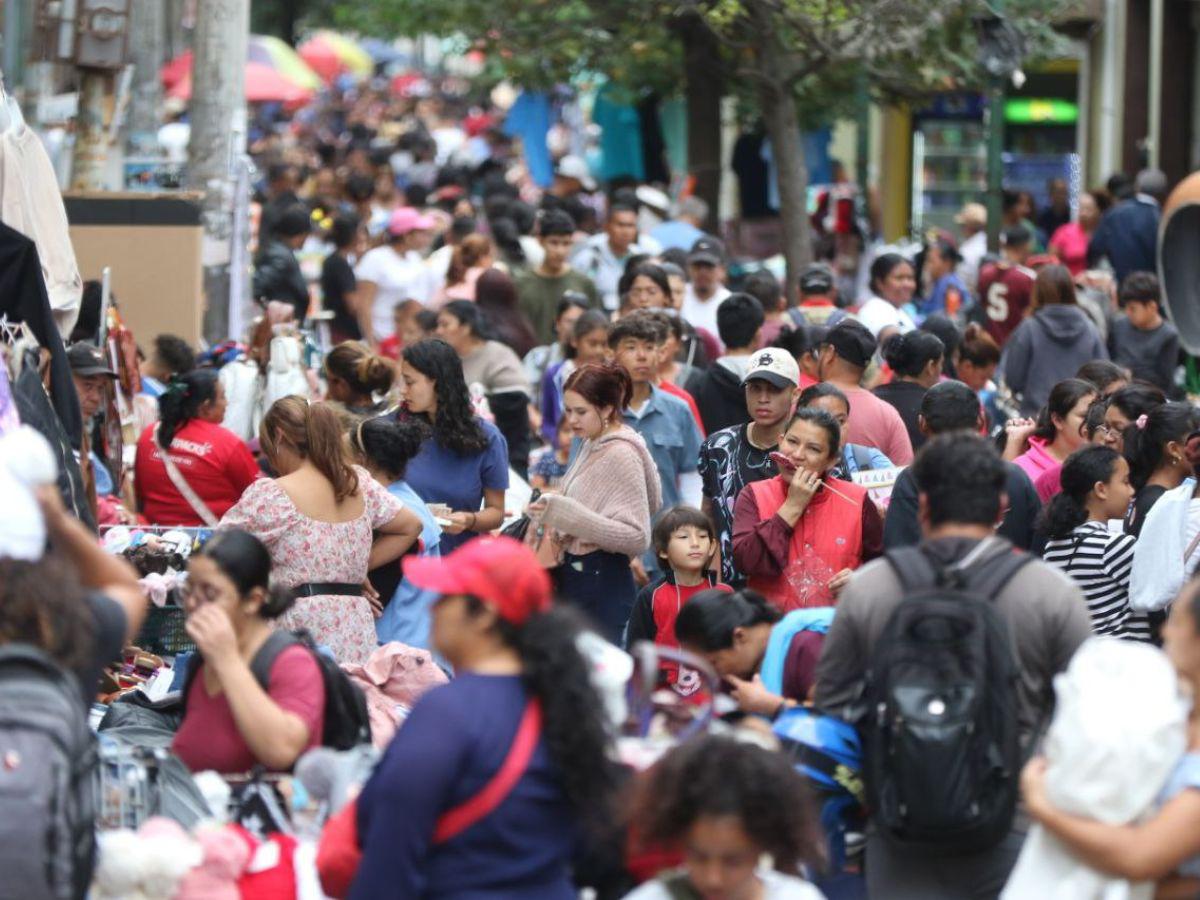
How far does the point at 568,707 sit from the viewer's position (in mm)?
4848

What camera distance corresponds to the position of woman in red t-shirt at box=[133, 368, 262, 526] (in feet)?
31.9

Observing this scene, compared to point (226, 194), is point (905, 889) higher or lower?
lower

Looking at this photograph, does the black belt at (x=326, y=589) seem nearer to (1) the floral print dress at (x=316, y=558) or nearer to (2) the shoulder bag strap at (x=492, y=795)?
(1) the floral print dress at (x=316, y=558)

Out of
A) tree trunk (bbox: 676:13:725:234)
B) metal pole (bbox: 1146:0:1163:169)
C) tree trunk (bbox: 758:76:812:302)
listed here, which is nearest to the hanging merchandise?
tree trunk (bbox: 758:76:812:302)

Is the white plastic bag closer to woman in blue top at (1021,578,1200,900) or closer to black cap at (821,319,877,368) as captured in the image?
woman in blue top at (1021,578,1200,900)

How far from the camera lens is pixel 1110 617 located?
7945 millimetres

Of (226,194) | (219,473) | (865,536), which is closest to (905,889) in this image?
(865,536)

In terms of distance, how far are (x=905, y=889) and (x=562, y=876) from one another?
1098 mm

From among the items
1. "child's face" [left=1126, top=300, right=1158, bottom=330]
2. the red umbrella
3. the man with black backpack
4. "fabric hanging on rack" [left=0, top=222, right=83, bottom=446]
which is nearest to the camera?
the man with black backpack

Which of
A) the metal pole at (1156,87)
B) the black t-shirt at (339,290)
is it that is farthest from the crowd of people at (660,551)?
the metal pole at (1156,87)

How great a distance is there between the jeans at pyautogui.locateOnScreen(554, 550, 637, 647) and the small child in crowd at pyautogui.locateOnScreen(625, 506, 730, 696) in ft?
2.43

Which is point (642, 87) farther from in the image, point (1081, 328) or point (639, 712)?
point (639, 712)

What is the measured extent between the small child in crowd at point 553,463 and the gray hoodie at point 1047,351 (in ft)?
9.54

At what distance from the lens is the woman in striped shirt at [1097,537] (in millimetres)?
7949
